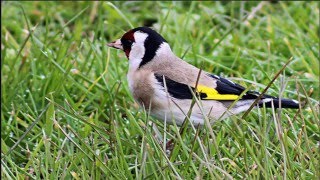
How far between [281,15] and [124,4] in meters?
1.02

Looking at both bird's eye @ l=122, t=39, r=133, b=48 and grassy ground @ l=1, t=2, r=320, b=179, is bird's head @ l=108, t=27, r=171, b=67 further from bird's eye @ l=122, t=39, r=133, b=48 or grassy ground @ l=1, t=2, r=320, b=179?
grassy ground @ l=1, t=2, r=320, b=179

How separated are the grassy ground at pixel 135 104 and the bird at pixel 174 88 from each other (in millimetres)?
65

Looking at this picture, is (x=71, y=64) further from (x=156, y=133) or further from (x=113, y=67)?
(x=156, y=133)

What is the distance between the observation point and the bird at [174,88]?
122 inches

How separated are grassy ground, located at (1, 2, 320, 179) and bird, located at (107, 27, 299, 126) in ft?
0.21

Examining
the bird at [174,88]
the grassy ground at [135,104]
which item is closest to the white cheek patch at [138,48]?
the bird at [174,88]

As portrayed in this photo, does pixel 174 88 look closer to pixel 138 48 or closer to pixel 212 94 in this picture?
pixel 212 94

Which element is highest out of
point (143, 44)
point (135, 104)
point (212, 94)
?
point (143, 44)

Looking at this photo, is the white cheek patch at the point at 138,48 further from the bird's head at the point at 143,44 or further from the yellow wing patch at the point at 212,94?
the yellow wing patch at the point at 212,94

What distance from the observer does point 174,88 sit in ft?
10.3

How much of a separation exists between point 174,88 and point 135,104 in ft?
2.05

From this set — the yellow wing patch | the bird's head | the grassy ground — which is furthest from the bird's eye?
the yellow wing patch

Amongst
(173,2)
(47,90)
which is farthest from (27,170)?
(173,2)

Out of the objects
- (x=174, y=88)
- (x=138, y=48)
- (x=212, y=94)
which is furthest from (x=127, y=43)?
(x=212, y=94)
